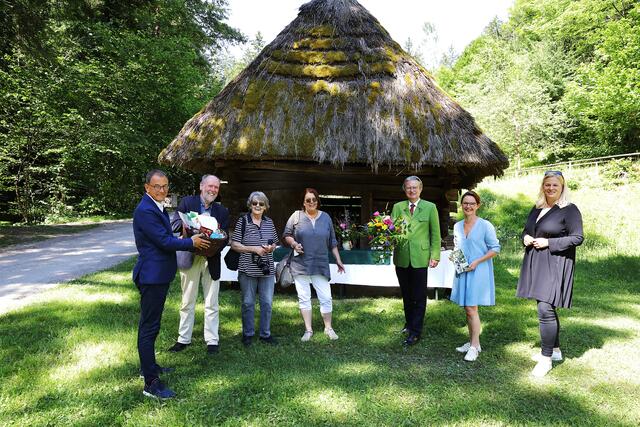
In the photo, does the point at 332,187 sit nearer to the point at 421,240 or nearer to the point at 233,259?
the point at 421,240

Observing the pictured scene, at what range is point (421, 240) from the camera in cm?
446

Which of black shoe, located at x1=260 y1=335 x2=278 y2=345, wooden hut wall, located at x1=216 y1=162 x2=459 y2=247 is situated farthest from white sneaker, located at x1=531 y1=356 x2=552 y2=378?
wooden hut wall, located at x1=216 y1=162 x2=459 y2=247

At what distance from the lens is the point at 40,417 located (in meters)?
3.03

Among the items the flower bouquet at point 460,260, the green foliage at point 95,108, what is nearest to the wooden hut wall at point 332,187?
the flower bouquet at point 460,260

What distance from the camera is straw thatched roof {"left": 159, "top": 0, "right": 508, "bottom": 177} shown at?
20.5 ft

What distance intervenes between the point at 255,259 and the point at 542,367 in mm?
2837

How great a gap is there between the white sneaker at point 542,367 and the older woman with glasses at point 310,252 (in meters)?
1.96

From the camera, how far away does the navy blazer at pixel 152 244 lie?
309cm

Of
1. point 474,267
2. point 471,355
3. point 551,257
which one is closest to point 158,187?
point 474,267

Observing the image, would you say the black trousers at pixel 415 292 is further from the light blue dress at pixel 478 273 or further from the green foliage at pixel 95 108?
the green foliage at pixel 95 108

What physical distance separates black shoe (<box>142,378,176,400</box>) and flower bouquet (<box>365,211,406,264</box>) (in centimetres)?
263

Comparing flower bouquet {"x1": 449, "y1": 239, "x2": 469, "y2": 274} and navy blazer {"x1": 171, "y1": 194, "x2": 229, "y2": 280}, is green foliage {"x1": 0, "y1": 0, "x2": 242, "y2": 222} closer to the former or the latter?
navy blazer {"x1": 171, "y1": 194, "x2": 229, "y2": 280}

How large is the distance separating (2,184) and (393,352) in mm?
15737

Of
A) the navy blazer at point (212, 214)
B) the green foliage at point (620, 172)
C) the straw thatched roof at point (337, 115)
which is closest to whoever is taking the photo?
the navy blazer at point (212, 214)
